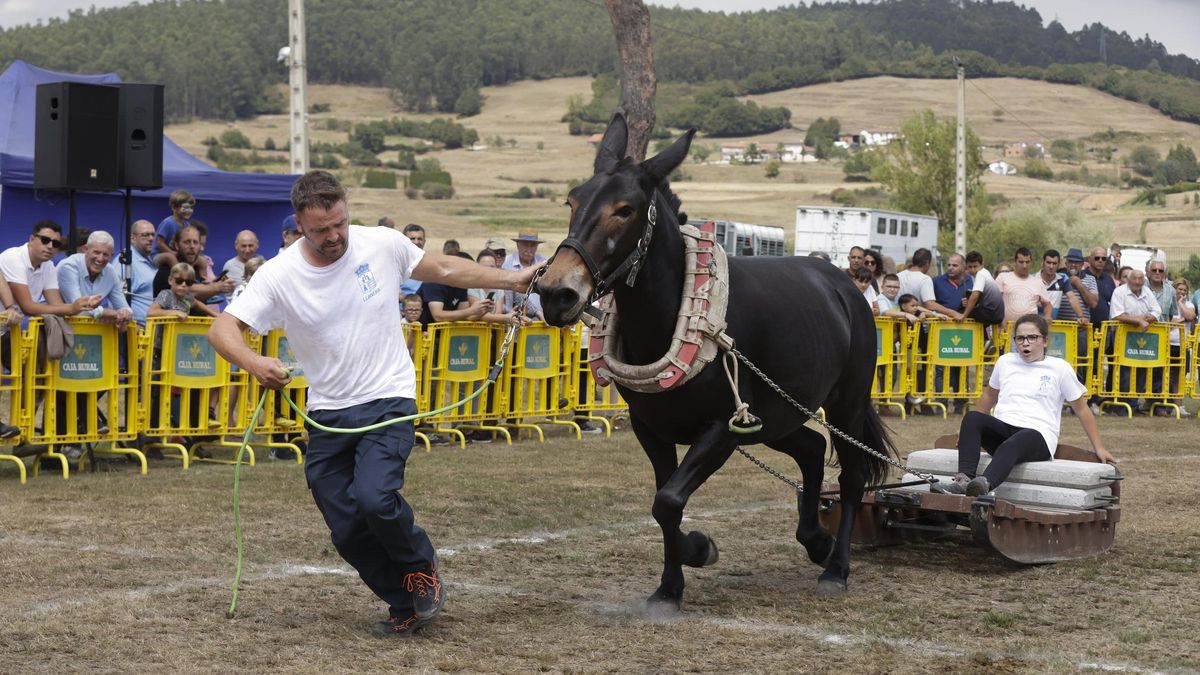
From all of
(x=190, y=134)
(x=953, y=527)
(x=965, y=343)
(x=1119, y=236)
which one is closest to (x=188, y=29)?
(x=190, y=134)

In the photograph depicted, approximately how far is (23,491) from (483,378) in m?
5.27

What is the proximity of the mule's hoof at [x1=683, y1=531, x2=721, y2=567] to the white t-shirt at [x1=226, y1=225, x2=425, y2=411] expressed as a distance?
1585mm

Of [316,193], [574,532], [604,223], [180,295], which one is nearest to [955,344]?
[180,295]

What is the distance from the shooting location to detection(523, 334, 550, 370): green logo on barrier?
15.0 m

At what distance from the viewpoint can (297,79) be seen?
22391 mm

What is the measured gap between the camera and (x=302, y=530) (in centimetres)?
874

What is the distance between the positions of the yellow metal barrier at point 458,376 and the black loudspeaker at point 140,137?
9.86ft

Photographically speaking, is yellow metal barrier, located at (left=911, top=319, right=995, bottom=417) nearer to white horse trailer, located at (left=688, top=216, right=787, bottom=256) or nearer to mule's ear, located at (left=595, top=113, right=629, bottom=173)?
mule's ear, located at (left=595, top=113, right=629, bottom=173)

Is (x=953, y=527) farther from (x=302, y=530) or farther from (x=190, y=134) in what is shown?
(x=190, y=134)

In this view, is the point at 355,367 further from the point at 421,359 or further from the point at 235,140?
the point at 235,140

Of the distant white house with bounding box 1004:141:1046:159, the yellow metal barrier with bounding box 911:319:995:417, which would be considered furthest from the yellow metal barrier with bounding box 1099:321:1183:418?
the distant white house with bounding box 1004:141:1046:159

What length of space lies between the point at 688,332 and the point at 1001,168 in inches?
4794

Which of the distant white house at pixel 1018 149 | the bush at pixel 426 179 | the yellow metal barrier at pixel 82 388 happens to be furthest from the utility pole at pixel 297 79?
the distant white house at pixel 1018 149

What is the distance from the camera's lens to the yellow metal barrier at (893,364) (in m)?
17.9
